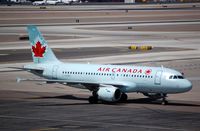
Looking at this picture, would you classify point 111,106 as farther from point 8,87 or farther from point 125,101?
point 8,87

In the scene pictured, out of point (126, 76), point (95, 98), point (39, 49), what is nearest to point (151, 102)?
point (126, 76)

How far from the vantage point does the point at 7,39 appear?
148 m

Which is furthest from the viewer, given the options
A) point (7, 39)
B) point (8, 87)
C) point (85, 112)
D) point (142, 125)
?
point (7, 39)

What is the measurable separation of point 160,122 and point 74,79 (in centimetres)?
1599

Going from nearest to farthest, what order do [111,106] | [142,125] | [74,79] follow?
1. [142,125]
2. [111,106]
3. [74,79]

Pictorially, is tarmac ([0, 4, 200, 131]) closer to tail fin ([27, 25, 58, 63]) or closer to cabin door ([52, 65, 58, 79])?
cabin door ([52, 65, 58, 79])

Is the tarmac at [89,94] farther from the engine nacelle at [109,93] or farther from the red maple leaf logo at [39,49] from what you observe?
the red maple leaf logo at [39,49]

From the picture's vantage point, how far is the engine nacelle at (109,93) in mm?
63625

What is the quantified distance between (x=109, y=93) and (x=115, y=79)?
2576mm

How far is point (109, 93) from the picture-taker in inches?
2505

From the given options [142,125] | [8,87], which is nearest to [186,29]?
[8,87]

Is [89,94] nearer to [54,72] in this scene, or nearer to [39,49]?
[54,72]

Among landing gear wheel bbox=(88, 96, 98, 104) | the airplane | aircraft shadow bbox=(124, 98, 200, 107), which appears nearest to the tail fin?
the airplane

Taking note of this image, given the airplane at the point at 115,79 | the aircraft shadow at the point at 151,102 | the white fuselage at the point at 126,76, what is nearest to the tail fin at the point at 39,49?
the airplane at the point at 115,79
